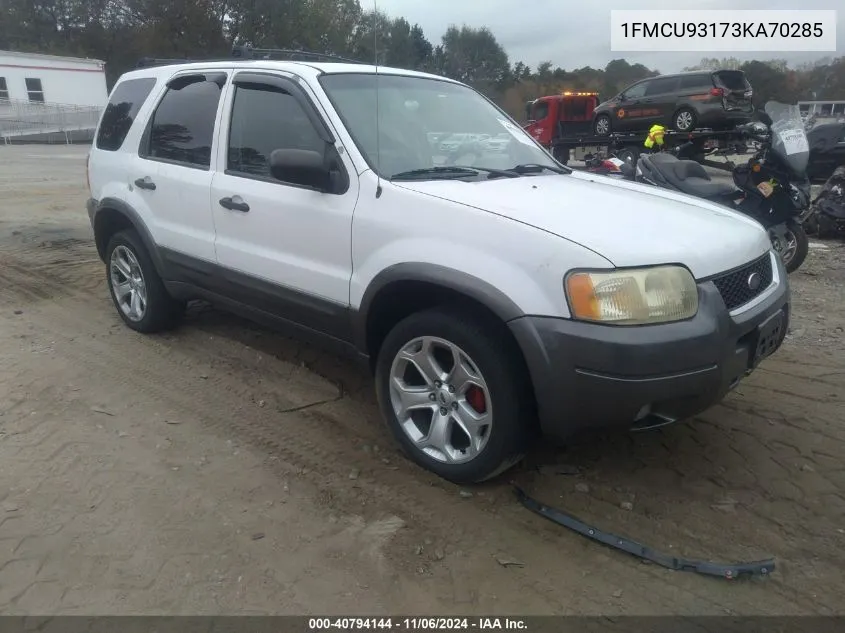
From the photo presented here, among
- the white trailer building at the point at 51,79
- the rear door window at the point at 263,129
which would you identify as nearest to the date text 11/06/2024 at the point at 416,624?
the rear door window at the point at 263,129

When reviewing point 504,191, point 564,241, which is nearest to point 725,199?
point 504,191

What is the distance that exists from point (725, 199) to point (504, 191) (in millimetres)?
4665

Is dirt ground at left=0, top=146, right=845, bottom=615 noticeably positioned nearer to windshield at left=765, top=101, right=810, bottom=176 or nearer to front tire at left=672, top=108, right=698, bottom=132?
windshield at left=765, top=101, right=810, bottom=176

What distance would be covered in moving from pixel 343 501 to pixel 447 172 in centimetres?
169

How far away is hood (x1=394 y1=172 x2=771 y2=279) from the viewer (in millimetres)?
2715

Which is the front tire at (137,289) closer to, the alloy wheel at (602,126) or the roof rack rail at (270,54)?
the roof rack rail at (270,54)

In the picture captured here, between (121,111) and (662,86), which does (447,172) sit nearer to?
(121,111)

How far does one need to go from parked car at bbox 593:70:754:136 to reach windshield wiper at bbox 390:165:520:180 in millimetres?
15073

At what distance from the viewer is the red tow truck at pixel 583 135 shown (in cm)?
1614

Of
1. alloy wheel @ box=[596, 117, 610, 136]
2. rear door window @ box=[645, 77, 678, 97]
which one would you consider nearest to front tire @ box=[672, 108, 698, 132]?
rear door window @ box=[645, 77, 678, 97]

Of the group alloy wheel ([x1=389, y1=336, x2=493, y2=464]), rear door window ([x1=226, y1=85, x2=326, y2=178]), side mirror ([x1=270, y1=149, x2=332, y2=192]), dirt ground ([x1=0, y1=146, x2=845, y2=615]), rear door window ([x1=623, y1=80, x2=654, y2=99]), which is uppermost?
rear door window ([x1=623, y1=80, x2=654, y2=99])

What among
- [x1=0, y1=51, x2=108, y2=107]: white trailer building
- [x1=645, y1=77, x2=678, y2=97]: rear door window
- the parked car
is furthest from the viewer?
[x1=0, y1=51, x2=108, y2=107]: white trailer building

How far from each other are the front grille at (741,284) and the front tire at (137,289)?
3731 mm

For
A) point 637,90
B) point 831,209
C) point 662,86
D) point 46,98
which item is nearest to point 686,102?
point 662,86
